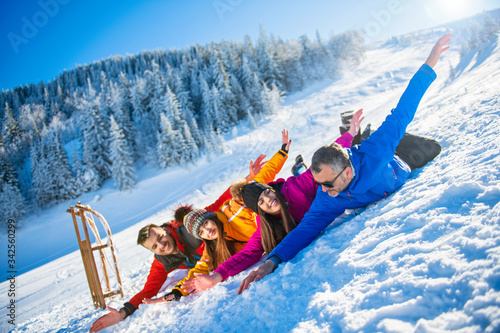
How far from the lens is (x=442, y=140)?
373cm

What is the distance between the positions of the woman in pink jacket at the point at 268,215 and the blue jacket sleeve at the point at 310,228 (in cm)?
32

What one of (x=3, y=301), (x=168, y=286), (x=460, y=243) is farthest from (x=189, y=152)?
(x=460, y=243)

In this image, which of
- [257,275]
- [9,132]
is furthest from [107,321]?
[9,132]

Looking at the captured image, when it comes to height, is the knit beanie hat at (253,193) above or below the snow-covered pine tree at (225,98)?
below

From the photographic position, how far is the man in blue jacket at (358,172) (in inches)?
91.2

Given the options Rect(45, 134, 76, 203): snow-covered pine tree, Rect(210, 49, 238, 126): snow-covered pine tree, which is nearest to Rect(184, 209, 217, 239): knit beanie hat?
Rect(210, 49, 238, 126): snow-covered pine tree

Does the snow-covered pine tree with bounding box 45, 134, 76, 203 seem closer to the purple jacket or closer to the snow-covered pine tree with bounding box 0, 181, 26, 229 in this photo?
the snow-covered pine tree with bounding box 0, 181, 26, 229

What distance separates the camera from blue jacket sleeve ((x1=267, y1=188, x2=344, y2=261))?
2629mm

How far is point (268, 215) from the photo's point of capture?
3.01 meters

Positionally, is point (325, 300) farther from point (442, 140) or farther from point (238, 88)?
point (238, 88)

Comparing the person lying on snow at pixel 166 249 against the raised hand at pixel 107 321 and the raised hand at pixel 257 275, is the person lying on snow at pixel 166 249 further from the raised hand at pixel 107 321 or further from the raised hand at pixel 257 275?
the raised hand at pixel 257 275

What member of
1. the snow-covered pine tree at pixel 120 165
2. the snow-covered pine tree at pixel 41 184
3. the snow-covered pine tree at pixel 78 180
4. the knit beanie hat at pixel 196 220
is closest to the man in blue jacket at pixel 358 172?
the knit beanie hat at pixel 196 220

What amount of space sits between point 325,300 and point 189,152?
26.2m

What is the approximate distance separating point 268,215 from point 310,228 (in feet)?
1.84
